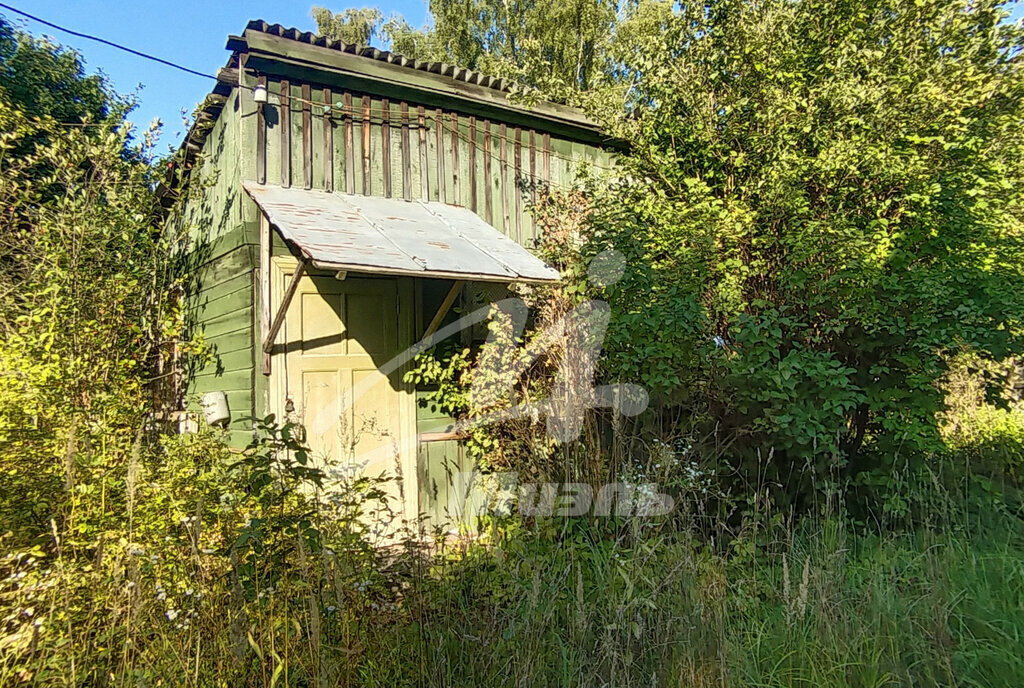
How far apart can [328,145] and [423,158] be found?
890mm

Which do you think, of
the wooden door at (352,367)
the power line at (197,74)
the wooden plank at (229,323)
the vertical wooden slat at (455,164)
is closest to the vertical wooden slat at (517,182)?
the power line at (197,74)

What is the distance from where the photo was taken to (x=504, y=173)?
19.1ft

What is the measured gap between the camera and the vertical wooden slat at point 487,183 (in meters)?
5.68

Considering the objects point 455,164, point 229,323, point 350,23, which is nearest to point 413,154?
point 455,164

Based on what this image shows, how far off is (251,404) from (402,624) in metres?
2.87

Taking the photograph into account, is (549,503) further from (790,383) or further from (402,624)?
(790,383)

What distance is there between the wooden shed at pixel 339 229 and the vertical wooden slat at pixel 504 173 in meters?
0.18

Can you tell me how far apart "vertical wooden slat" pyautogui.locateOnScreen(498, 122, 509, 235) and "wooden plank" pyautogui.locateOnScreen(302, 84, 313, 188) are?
1.92 metres

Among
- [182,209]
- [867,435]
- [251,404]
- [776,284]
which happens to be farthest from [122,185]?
[867,435]

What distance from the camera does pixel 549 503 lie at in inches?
107

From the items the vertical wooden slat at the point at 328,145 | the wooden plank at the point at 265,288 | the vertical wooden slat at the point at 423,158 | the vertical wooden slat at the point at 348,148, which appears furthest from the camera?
the vertical wooden slat at the point at 423,158

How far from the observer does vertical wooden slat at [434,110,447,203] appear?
213 inches

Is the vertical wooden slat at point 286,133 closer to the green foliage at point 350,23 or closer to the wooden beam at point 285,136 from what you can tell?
the wooden beam at point 285,136

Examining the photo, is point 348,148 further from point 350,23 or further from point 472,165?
point 350,23
